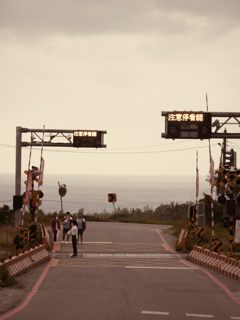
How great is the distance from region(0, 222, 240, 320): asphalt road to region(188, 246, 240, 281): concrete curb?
361 millimetres

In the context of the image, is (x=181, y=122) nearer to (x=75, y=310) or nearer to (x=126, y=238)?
(x=126, y=238)

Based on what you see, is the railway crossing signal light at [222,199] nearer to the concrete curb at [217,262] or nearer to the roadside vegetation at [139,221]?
the concrete curb at [217,262]

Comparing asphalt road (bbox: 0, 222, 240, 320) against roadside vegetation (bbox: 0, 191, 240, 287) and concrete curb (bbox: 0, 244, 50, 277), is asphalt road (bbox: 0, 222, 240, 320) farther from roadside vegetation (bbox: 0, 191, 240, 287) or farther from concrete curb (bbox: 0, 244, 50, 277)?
roadside vegetation (bbox: 0, 191, 240, 287)

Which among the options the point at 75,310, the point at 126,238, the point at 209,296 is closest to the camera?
the point at 75,310

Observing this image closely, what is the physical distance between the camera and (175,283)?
1748cm

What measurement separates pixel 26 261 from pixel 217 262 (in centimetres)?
715

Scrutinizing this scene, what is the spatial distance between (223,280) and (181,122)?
1110 cm

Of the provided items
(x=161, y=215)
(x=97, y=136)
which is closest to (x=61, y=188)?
(x=97, y=136)

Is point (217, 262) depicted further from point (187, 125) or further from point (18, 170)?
point (18, 170)

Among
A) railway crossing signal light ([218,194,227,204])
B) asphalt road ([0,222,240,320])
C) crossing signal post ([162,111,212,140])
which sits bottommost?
asphalt road ([0,222,240,320])

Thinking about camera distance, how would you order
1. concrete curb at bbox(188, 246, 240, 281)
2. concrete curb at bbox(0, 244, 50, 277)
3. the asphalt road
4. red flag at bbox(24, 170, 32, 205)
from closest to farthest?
the asphalt road → concrete curb at bbox(0, 244, 50, 277) → concrete curb at bbox(188, 246, 240, 281) → red flag at bbox(24, 170, 32, 205)

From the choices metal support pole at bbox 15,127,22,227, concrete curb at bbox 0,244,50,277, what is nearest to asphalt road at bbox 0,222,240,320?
concrete curb at bbox 0,244,50,277

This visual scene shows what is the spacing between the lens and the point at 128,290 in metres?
15.7

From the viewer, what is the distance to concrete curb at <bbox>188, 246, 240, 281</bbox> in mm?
19445
